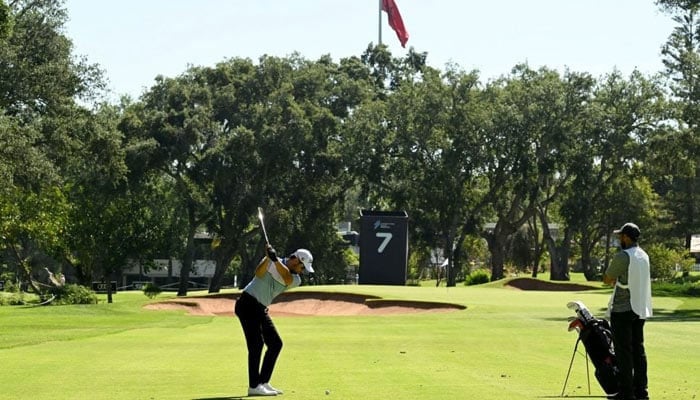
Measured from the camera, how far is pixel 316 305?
47.5 metres

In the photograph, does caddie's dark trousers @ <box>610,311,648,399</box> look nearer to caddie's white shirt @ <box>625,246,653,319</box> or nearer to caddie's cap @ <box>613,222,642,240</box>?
caddie's white shirt @ <box>625,246,653,319</box>

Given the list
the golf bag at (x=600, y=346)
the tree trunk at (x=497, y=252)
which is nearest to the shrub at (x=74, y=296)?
the tree trunk at (x=497, y=252)

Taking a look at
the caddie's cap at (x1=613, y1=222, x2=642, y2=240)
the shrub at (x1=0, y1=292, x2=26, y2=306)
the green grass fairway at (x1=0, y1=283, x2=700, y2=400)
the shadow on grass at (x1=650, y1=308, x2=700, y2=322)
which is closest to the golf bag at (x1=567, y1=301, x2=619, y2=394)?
the green grass fairway at (x1=0, y1=283, x2=700, y2=400)

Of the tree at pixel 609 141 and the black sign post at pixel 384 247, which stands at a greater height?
the tree at pixel 609 141

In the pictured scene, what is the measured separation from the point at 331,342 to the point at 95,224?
40.5 m

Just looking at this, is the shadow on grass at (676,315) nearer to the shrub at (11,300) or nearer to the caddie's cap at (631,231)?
the caddie's cap at (631,231)

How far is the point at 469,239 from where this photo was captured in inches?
3691

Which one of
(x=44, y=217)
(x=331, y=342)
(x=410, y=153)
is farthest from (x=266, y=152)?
(x=331, y=342)

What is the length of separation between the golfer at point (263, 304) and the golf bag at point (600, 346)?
10.8ft

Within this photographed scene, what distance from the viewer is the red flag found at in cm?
7950

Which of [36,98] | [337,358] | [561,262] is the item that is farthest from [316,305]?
[561,262]

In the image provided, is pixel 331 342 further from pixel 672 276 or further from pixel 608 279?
pixel 672 276

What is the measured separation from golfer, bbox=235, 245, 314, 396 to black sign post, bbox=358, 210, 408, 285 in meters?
42.8

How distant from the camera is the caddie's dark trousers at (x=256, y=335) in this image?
14031 mm
